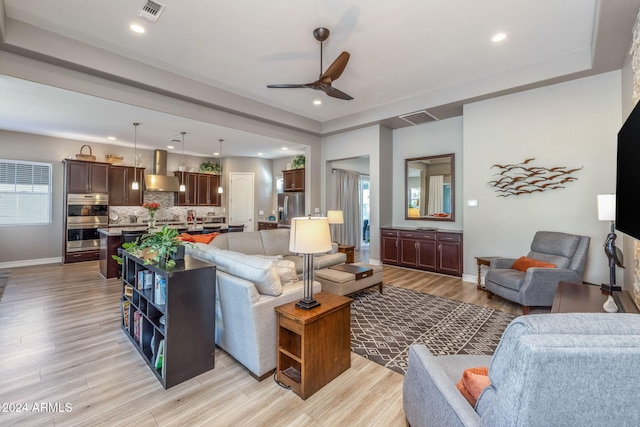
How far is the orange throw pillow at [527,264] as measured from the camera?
376cm

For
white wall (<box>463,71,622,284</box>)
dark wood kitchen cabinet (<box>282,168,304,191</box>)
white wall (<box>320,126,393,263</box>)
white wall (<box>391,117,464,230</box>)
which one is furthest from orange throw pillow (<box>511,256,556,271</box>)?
dark wood kitchen cabinet (<box>282,168,304,191</box>)

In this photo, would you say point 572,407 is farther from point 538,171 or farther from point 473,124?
point 473,124

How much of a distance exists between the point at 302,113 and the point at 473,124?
3517mm

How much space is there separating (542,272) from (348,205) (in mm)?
5769

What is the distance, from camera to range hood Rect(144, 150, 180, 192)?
746 cm

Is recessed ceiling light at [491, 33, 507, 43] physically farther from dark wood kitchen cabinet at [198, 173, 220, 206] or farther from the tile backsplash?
the tile backsplash

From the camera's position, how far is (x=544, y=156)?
14.4ft

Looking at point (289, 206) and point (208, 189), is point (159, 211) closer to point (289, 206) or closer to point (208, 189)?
point (208, 189)

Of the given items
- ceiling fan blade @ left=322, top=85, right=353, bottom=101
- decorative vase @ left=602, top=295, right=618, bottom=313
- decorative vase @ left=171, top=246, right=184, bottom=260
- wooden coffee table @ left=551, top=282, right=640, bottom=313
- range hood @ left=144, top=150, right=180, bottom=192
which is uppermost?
ceiling fan blade @ left=322, top=85, right=353, bottom=101

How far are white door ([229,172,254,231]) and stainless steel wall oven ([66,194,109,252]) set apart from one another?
136 inches

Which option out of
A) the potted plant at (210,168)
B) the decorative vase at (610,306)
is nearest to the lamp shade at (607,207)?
the decorative vase at (610,306)

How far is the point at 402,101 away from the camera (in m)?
5.63

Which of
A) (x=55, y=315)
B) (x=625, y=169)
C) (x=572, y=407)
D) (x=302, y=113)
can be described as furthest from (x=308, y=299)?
(x=302, y=113)

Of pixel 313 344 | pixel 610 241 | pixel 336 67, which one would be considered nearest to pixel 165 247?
pixel 313 344
